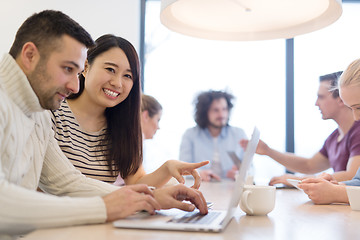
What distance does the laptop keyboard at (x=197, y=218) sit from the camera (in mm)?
986

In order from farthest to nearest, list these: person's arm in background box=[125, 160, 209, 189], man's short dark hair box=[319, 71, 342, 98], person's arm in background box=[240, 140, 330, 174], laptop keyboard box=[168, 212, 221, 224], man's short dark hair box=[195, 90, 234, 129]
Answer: man's short dark hair box=[195, 90, 234, 129] < person's arm in background box=[240, 140, 330, 174] < man's short dark hair box=[319, 71, 342, 98] < person's arm in background box=[125, 160, 209, 189] < laptop keyboard box=[168, 212, 221, 224]

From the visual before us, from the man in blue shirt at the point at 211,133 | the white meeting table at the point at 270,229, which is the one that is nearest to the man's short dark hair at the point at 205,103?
the man in blue shirt at the point at 211,133

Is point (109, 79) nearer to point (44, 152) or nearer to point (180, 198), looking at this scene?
point (44, 152)

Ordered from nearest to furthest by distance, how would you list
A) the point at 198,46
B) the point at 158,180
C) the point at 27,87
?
the point at 27,87
the point at 158,180
the point at 198,46

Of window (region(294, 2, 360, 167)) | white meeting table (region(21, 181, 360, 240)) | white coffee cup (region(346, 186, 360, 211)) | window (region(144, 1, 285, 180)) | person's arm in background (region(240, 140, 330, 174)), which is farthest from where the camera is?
window (region(144, 1, 285, 180))

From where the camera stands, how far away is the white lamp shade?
1485 mm

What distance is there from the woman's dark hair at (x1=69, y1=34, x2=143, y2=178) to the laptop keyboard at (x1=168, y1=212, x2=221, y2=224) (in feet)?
2.44

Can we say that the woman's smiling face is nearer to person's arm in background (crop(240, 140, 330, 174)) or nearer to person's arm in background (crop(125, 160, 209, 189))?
person's arm in background (crop(125, 160, 209, 189))

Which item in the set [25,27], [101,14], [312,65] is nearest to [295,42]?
[312,65]

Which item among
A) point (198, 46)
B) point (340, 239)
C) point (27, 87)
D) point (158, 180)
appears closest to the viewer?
point (340, 239)

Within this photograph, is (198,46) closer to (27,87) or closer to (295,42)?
(295,42)

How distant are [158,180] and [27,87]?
0.87 meters

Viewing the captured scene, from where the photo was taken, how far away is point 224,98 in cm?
412

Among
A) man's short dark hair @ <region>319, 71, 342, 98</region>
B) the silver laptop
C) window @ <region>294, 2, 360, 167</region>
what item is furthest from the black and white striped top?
window @ <region>294, 2, 360, 167</region>
